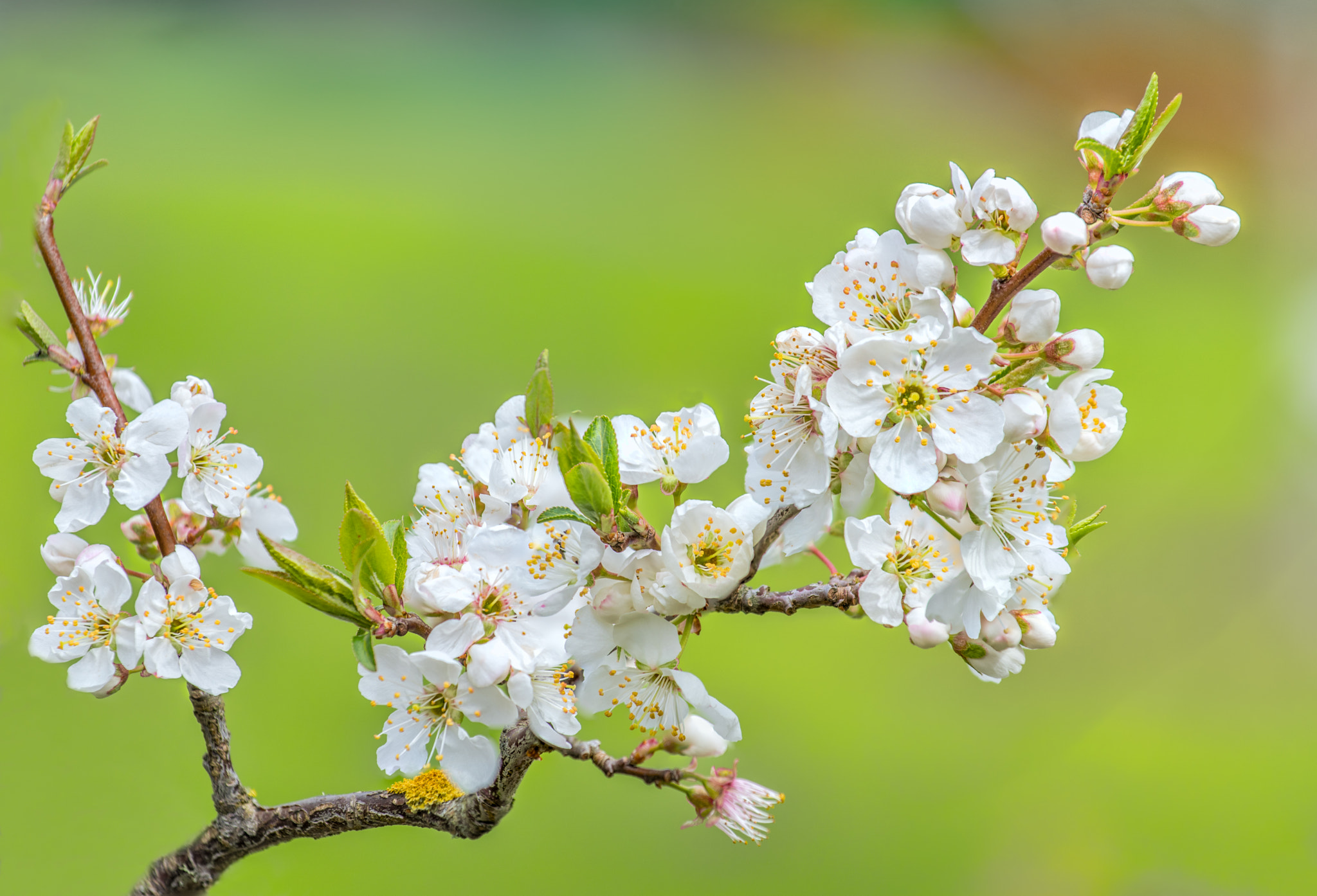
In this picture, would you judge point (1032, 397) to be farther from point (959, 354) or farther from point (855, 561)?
point (855, 561)

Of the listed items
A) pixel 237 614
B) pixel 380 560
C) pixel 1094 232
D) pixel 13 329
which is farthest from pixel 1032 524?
pixel 13 329

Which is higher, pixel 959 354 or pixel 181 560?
pixel 959 354

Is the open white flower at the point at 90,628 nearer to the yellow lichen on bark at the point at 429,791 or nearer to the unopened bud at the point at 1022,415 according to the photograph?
the yellow lichen on bark at the point at 429,791

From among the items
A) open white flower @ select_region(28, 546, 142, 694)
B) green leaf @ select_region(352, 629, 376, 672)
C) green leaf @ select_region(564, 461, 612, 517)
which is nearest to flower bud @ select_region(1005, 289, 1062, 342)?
green leaf @ select_region(564, 461, 612, 517)

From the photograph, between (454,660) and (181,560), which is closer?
(454,660)

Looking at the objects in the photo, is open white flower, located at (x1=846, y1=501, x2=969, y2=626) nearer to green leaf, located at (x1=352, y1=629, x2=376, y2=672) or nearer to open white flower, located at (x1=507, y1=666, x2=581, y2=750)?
open white flower, located at (x1=507, y1=666, x2=581, y2=750)

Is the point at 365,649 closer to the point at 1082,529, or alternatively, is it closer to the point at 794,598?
the point at 794,598
